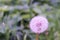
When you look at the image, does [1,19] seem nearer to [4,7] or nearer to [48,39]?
[4,7]

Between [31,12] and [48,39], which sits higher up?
[31,12]

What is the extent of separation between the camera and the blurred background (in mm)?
1125

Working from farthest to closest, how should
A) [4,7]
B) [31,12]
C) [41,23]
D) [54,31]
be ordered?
[4,7] < [31,12] < [54,31] < [41,23]

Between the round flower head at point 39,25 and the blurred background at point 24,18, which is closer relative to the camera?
the round flower head at point 39,25

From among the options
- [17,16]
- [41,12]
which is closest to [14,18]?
[17,16]

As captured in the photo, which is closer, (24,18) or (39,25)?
(39,25)

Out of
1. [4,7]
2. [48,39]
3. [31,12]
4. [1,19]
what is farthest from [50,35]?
[4,7]

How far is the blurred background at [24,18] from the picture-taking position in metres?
1.12

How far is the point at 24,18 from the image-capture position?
1291 millimetres

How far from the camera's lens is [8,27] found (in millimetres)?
1149

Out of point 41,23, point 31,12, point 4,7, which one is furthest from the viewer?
point 4,7

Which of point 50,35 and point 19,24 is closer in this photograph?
point 50,35

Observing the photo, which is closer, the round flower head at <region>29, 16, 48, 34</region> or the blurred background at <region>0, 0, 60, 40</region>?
the round flower head at <region>29, 16, 48, 34</region>

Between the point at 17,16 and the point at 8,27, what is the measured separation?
0.45 ft
